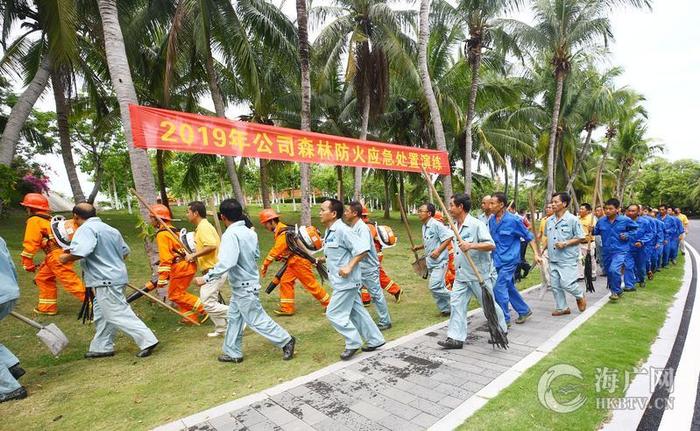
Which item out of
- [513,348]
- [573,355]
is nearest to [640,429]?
[573,355]

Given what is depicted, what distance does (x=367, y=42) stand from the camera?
501 inches

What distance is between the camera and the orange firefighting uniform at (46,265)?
577cm

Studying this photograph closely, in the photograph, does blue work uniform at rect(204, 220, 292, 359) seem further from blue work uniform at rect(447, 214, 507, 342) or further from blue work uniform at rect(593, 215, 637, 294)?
blue work uniform at rect(593, 215, 637, 294)

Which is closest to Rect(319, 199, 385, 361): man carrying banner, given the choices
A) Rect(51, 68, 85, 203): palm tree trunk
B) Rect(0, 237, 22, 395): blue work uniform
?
Rect(0, 237, 22, 395): blue work uniform

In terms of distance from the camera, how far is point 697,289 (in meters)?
A: 7.29

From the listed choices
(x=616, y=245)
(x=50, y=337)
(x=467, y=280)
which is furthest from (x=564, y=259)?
(x=50, y=337)

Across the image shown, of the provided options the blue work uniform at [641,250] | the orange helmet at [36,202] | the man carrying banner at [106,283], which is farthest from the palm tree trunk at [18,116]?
the blue work uniform at [641,250]

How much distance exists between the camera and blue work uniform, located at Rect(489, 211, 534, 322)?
513cm

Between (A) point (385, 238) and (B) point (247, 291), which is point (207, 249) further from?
(A) point (385, 238)

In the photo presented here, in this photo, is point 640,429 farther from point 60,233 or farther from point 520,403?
point 60,233

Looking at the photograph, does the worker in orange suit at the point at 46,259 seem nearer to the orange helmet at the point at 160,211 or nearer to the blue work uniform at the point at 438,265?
the orange helmet at the point at 160,211

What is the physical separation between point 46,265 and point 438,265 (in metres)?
6.05

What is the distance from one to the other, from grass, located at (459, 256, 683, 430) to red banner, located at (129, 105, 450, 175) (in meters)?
3.79

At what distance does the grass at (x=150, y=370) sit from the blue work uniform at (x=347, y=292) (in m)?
0.42
